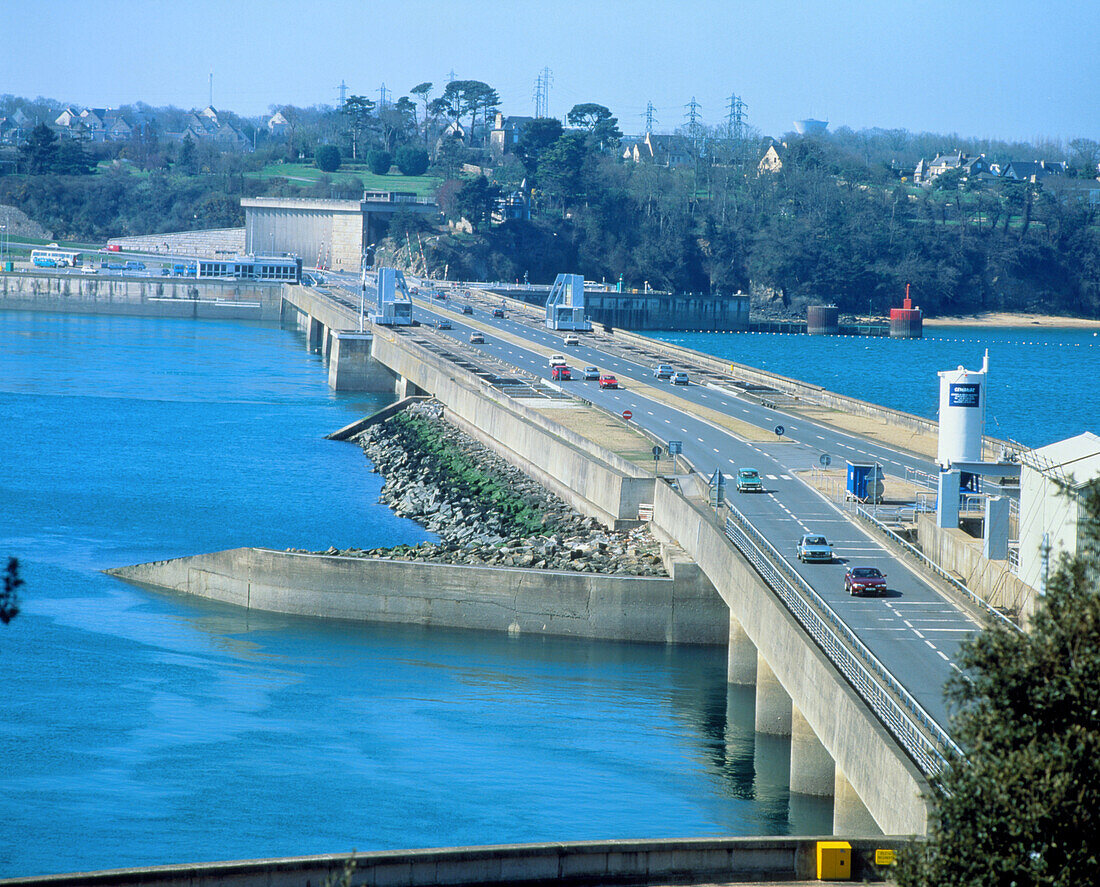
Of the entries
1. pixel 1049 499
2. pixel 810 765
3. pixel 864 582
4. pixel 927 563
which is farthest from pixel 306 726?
pixel 1049 499

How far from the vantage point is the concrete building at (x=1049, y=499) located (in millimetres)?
26891

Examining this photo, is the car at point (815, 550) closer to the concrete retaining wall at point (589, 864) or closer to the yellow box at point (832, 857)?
the concrete retaining wall at point (589, 864)

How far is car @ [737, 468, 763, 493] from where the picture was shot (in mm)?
45375

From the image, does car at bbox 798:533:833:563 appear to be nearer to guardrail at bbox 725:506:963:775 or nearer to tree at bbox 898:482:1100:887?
guardrail at bbox 725:506:963:775

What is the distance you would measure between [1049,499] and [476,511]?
103 ft

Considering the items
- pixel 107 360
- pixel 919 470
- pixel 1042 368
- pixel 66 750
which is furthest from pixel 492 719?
pixel 1042 368

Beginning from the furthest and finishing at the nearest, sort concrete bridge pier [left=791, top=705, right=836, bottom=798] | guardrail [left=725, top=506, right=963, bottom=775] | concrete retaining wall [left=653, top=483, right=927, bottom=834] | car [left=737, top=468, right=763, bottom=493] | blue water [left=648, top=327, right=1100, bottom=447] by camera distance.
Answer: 1. blue water [left=648, top=327, right=1100, bottom=447]
2. car [left=737, top=468, right=763, bottom=493]
3. concrete bridge pier [left=791, top=705, right=836, bottom=798]
4. guardrail [left=725, top=506, right=963, bottom=775]
5. concrete retaining wall [left=653, top=483, right=927, bottom=834]

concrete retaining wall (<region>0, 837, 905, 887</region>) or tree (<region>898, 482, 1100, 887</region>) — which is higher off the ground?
tree (<region>898, 482, 1100, 887</region>)

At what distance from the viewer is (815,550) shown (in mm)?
35312

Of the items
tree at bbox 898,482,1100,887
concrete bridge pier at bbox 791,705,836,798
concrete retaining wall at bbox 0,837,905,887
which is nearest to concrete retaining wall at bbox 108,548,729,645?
concrete bridge pier at bbox 791,705,836,798

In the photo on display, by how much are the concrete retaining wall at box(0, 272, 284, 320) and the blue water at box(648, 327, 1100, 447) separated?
159 ft

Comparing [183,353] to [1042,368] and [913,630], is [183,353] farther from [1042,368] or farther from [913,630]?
Result: [913,630]

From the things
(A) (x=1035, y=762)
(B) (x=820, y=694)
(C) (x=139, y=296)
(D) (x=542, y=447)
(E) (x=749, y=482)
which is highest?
(C) (x=139, y=296)

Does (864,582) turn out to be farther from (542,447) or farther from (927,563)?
(542,447)
